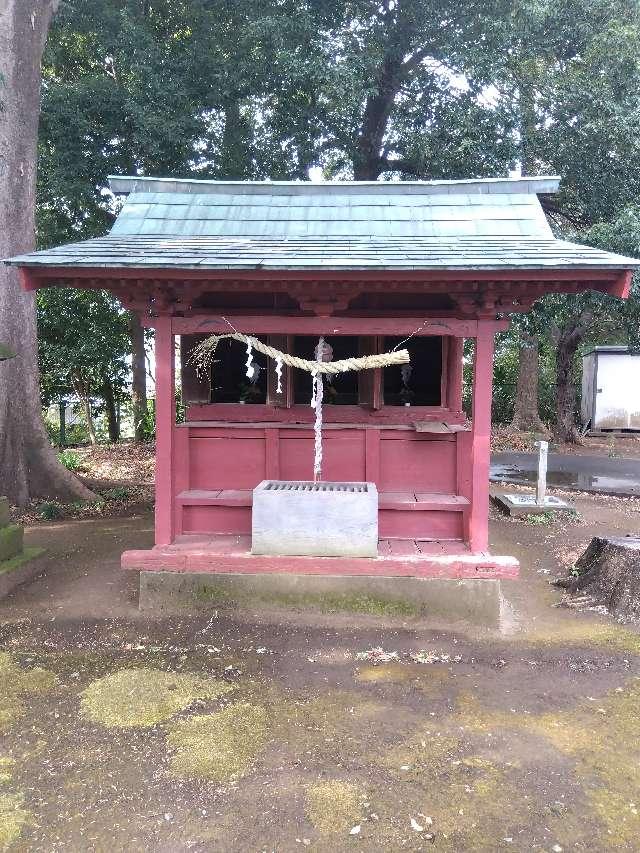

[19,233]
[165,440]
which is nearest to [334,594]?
[165,440]

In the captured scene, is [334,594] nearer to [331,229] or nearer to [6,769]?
[6,769]

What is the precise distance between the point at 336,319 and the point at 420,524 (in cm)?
244

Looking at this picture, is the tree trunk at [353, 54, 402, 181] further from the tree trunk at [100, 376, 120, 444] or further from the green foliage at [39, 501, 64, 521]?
the green foliage at [39, 501, 64, 521]

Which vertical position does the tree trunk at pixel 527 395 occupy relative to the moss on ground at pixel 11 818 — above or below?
above

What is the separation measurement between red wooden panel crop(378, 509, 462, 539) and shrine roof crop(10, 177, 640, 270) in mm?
2744

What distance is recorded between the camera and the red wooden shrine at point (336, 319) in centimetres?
532

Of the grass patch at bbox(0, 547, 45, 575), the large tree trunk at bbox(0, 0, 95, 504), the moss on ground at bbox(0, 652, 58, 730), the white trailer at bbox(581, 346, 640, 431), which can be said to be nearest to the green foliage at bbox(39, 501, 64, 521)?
the large tree trunk at bbox(0, 0, 95, 504)

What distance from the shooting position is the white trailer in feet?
65.3

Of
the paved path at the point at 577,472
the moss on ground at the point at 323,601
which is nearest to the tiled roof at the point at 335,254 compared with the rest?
the moss on ground at the point at 323,601

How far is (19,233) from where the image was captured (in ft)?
31.7

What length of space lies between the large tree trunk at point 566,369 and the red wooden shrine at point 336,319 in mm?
8830

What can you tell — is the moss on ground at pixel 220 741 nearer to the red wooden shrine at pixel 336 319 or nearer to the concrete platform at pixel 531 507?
the red wooden shrine at pixel 336 319

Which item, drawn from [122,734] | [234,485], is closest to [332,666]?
[122,734]

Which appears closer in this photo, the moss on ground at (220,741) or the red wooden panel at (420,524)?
the moss on ground at (220,741)
